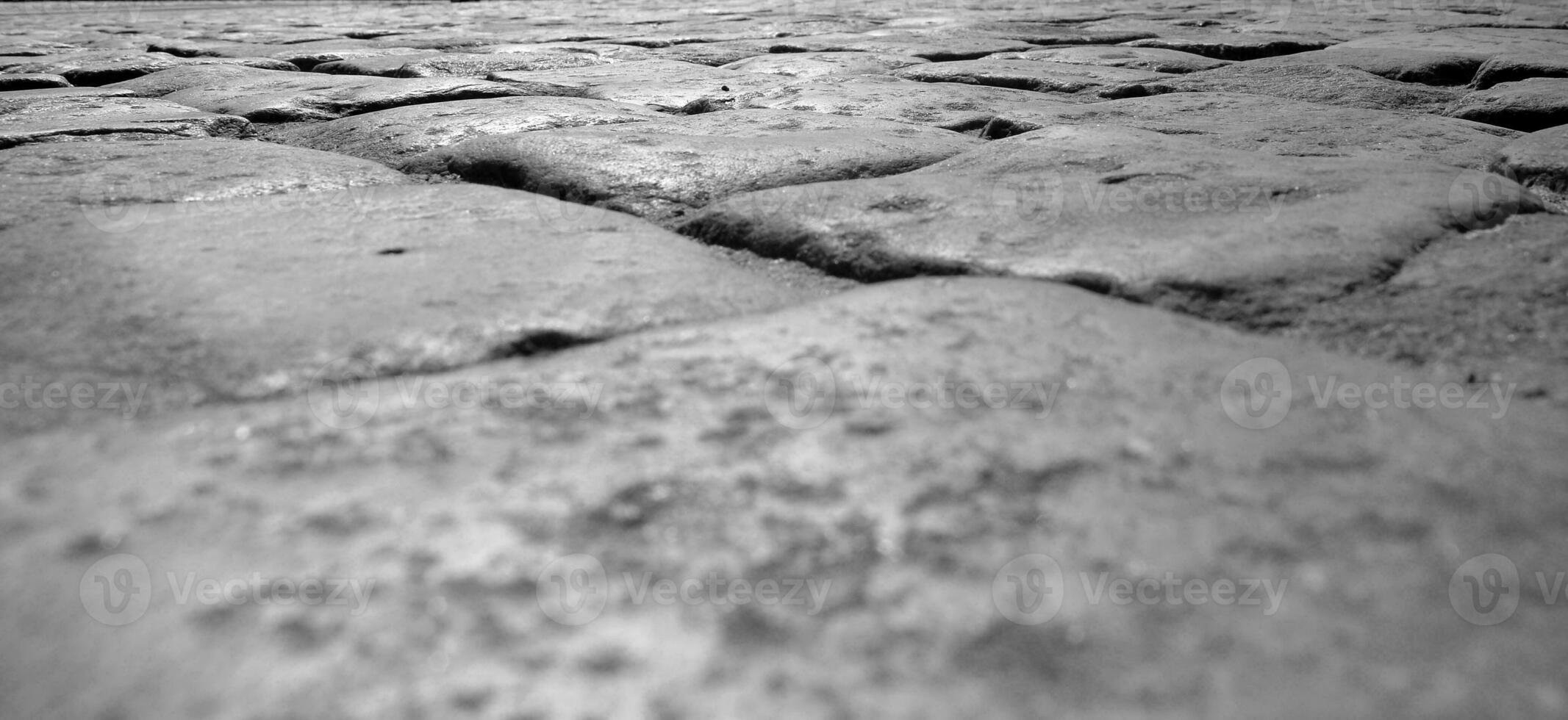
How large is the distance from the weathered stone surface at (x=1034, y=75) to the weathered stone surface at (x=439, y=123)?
92cm

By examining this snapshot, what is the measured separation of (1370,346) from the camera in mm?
847

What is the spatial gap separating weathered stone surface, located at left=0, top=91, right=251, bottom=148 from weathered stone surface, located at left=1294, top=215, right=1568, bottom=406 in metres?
2.02

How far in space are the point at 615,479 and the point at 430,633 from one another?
161 millimetres

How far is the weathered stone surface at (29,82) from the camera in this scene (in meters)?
2.71

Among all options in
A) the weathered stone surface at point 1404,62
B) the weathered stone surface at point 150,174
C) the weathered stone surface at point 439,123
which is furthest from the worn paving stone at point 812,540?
the weathered stone surface at point 1404,62

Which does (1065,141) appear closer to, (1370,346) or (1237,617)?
(1370,346)
